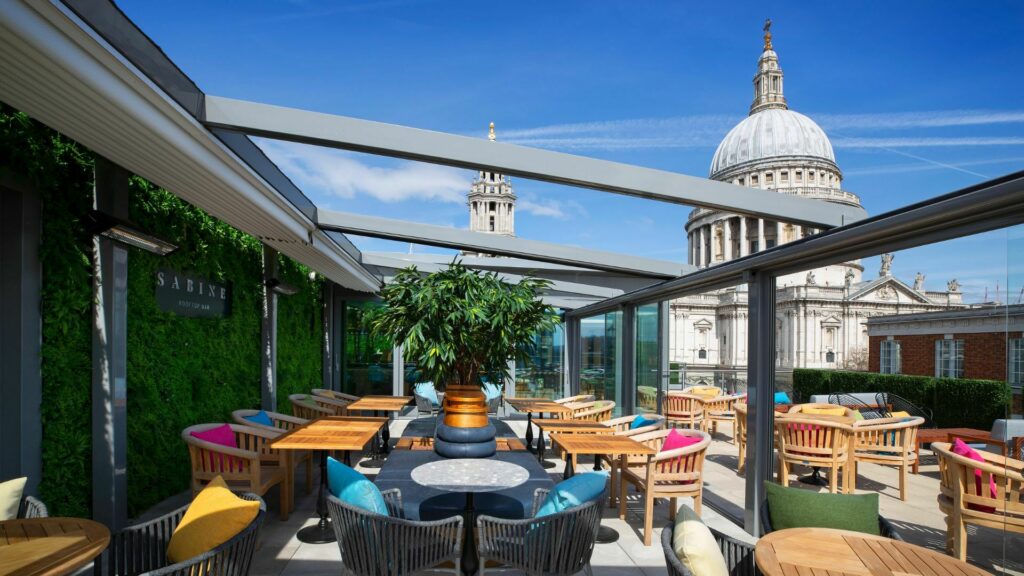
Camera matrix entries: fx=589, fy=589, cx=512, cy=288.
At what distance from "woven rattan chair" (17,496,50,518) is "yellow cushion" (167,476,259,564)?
72 cm

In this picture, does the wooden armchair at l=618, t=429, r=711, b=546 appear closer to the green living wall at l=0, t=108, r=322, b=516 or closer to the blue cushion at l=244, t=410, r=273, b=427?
the blue cushion at l=244, t=410, r=273, b=427

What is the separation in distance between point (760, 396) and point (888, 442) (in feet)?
8.27

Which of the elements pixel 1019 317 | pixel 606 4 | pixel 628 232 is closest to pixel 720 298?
pixel 628 232

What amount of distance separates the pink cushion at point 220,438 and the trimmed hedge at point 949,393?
15.6 feet

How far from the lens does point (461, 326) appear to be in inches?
172

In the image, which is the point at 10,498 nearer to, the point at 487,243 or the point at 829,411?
the point at 487,243

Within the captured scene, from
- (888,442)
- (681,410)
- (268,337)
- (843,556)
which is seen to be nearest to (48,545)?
(843,556)

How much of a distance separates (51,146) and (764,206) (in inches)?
184

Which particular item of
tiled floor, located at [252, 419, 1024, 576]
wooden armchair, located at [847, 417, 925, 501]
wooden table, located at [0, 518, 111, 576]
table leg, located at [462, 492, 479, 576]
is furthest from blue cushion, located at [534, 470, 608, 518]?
wooden armchair, located at [847, 417, 925, 501]

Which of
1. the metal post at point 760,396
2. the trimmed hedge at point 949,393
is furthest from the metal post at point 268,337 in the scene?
the trimmed hedge at point 949,393

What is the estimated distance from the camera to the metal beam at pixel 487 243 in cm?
640

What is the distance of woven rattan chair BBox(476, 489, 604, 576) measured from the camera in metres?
2.81

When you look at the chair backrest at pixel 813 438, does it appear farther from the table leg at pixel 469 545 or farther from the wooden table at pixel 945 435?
the table leg at pixel 469 545

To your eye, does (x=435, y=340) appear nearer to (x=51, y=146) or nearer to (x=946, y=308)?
(x=51, y=146)
